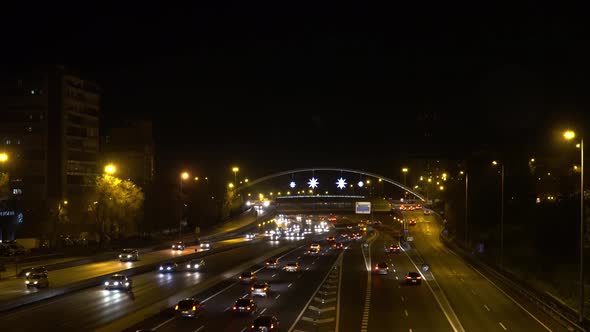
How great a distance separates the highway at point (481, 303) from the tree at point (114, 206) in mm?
44064

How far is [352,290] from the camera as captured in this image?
180 feet

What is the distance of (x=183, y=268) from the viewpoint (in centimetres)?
7169

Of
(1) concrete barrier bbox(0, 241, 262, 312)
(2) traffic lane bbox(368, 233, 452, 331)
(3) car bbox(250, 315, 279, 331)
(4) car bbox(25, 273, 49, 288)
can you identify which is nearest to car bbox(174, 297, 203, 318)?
(3) car bbox(250, 315, 279, 331)

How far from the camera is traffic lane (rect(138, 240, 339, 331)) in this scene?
118ft

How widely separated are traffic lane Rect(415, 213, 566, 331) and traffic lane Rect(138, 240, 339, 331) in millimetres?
10388

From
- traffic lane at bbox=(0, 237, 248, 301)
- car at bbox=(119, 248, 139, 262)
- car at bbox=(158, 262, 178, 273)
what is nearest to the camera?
traffic lane at bbox=(0, 237, 248, 301)

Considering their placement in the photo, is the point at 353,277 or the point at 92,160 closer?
the point at 353,277

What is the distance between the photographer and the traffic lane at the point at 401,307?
120 ft

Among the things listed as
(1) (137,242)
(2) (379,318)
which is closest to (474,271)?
(2) (379,318)

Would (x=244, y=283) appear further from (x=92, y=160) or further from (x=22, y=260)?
(x=92, y=160)

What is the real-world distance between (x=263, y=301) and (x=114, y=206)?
59.8 metres

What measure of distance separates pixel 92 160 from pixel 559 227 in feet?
255

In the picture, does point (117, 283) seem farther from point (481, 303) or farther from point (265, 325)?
point (481, 303)

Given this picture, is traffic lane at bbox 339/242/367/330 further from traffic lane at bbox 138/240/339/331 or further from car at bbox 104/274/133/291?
car at bbox 104/274/133/291
